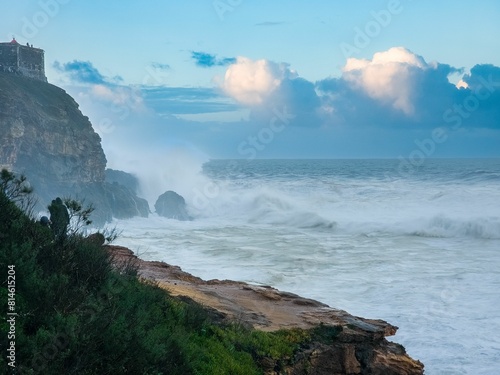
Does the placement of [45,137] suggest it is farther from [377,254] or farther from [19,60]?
[377,254]

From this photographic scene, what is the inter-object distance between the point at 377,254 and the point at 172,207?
27758 mm

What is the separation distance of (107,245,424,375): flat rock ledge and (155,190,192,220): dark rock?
3843 cm

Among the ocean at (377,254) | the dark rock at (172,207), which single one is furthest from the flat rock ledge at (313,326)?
the dark rock at (172,207)

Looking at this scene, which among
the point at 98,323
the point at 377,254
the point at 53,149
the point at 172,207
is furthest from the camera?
the point at 172,207

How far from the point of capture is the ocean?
14445 mm

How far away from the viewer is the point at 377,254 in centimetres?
2652

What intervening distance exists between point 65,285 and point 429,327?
10.5 meters

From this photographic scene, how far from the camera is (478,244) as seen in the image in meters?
30.4

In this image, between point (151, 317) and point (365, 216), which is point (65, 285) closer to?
point (151, 317)

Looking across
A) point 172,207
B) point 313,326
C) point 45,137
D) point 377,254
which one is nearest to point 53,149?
point 45,137

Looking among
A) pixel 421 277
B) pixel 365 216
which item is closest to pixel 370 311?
pixel 421 277

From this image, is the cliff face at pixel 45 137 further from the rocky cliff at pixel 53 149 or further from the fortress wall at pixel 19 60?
the fortress wall at pixel 19 60

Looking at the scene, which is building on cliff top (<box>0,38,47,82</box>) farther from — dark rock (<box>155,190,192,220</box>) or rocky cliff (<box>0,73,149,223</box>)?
dark rock (<box>155,190,192,220</box>)

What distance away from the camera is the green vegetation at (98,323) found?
5.54 m
